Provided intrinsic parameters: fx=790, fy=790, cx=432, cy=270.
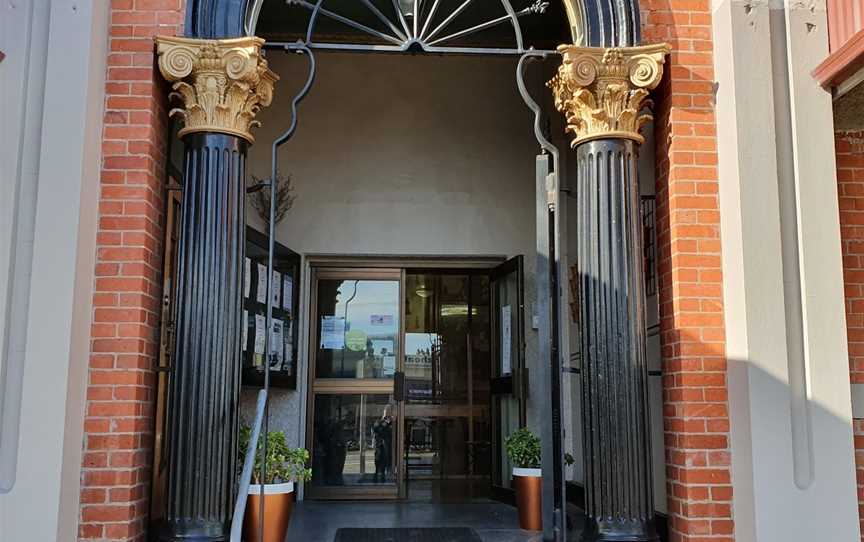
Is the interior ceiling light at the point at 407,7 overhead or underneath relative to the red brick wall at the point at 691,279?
overhead

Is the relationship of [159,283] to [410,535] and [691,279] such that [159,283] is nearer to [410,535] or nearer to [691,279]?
[410,535]

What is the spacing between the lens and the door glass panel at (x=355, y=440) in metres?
7.54

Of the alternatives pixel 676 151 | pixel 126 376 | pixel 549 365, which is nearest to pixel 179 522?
pixel 126 376

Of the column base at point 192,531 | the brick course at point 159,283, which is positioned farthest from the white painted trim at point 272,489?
the brick course at point 159,283

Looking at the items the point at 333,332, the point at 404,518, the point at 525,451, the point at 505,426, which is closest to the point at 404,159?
the point at 333,332

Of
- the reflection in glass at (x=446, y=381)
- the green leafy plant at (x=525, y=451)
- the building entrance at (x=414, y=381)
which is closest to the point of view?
the green leafy plant at (x=525, y=451)

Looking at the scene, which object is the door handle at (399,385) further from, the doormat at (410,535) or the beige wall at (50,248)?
the beige wall at (50,248)

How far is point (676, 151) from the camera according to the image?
4289 millimetres

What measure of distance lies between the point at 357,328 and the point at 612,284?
3947mm

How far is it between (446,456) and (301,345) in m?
2.08

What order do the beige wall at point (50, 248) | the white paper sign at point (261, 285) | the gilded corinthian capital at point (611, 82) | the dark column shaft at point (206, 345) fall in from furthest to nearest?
the white paper sign at point (261, 285)
the gilded corinthian capital at point (611, 82)
the dark column shaft at point (206, 345)
the beige wall at point (50, 248)

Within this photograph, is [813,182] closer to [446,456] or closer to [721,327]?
[721,327]

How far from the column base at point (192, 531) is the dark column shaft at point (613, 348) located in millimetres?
1896

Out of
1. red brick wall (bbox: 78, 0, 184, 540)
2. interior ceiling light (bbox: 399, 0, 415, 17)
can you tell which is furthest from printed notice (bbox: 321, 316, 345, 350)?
red brick wall (bbox: 78, 0, 184, 540)
